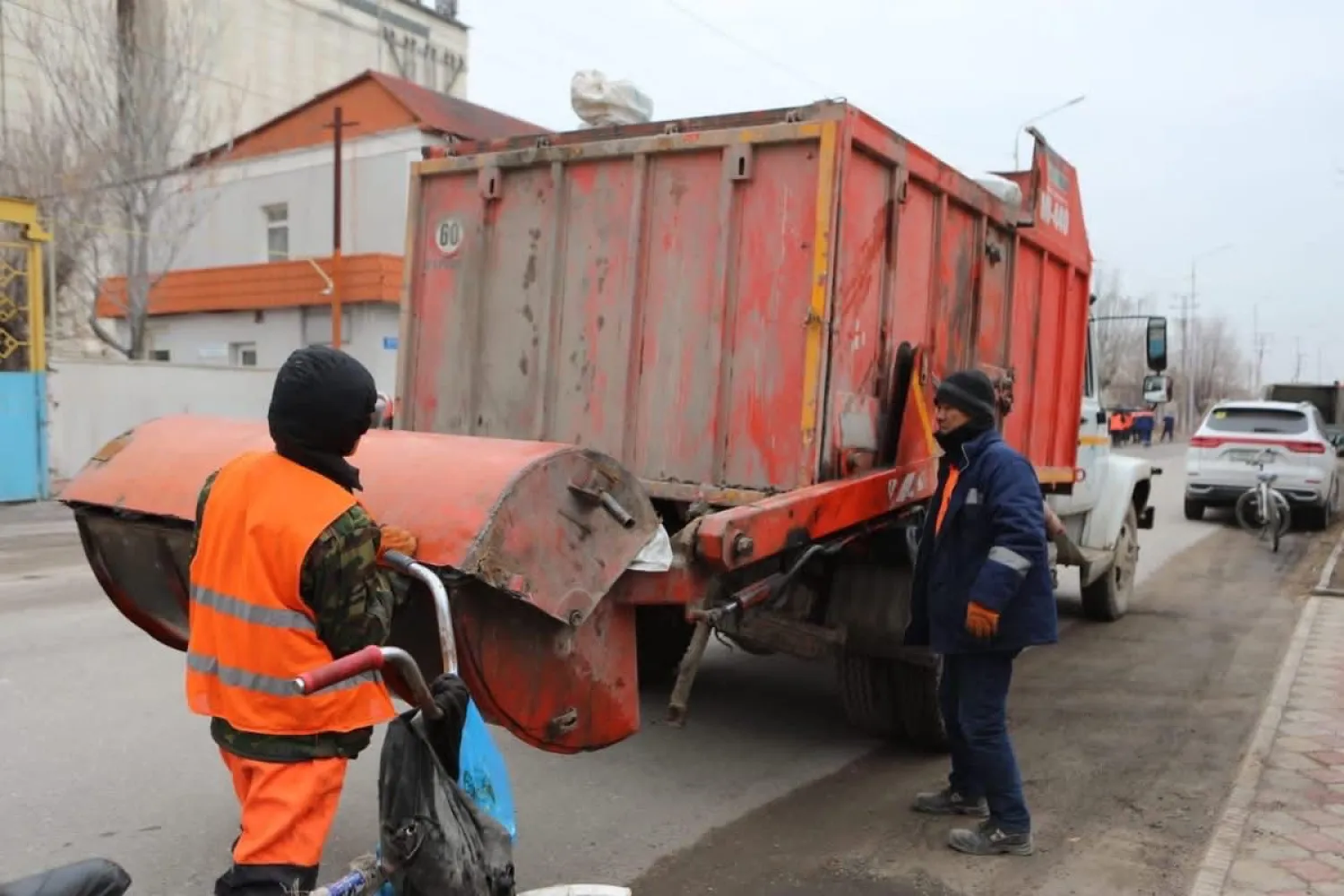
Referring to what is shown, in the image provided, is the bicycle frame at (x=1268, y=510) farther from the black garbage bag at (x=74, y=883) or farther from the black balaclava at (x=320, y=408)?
the black garbage bag at (x=74, y=883)

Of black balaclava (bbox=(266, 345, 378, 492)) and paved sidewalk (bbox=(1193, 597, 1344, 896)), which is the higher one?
black balaclava (bbox=(266, 345, 378, 492))

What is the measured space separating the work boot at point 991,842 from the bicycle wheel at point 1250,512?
11.0m

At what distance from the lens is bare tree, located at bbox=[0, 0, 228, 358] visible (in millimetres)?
20594

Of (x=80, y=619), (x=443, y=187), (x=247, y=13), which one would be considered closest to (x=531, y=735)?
(x=443, y=187)

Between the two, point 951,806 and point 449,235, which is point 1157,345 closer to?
point 951,806

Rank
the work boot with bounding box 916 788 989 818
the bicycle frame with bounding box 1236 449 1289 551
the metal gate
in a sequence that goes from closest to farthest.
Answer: the work boot with bounding box 916 788 989 818 < the bicycle frame with bounding box 1236 449 1289 551 < the metal gate

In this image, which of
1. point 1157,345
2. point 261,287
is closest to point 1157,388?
point 1157,345

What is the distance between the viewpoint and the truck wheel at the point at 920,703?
4875 millimetres

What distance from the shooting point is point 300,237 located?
24781mm

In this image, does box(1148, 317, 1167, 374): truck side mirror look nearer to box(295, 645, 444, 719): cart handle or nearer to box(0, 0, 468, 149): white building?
box(295, 645, 444, 719): cart handle

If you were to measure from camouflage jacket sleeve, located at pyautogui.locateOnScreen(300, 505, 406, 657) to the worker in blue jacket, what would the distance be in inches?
86.8

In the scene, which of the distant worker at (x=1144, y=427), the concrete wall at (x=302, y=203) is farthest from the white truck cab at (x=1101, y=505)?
the distant worker at (x=1144, y=427)

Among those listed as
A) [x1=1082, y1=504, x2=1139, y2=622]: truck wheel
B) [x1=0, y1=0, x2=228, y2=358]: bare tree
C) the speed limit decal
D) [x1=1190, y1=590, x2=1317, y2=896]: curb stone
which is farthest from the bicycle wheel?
[x1=0, y1=0, x2=228, y2=358]: bare tree

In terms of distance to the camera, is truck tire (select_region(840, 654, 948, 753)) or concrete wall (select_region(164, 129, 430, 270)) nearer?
truck tire (select_region(840, 654, 948, 753))
